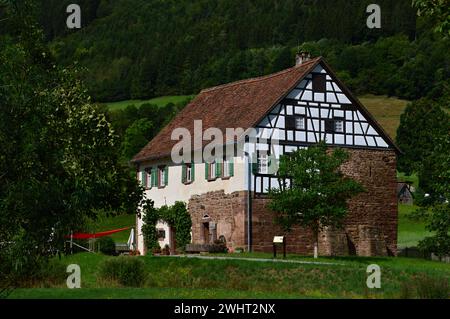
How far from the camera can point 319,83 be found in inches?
1764

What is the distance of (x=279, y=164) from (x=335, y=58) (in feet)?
293

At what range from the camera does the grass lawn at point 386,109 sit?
9794 centimetres

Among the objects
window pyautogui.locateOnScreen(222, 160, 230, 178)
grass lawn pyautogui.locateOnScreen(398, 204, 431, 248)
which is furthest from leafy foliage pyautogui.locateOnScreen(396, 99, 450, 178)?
window pyautogui.locateOnScreen(222, 160, 230, 178)

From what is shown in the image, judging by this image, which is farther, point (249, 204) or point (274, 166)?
point (274, 166)

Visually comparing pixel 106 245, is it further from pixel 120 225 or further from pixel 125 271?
pixel 120 225

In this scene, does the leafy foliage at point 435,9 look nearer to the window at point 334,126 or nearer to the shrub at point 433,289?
the shrub at point 433,289

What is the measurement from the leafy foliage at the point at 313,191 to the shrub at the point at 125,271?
10697 mm

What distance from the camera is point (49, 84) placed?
17.7 meters

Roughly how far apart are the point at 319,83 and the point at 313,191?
8.38m

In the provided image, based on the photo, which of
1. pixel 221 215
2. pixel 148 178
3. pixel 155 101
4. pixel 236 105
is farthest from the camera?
pixel 155 101

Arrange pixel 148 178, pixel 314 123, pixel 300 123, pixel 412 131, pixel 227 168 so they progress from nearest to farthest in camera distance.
→ pixel 227 168 < pixel 300 123 < pixel 314 123 < pixel 148 178 < pixel 412 131

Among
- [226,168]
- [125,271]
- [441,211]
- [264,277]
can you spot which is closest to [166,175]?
[226,168]

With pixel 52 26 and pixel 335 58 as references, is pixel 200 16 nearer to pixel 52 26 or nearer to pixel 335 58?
pixel 52 26
